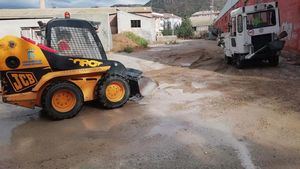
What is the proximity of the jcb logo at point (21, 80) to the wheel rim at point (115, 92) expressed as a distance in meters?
1.78

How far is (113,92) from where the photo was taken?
876 cm

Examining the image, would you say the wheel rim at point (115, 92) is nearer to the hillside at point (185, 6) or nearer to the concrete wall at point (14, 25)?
the concrete wall at point (14, 25)

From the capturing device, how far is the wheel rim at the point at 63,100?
7.91 m

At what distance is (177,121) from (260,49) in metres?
7.61

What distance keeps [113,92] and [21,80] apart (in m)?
2.20

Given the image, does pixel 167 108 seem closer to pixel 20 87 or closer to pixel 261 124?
pixel 261 124

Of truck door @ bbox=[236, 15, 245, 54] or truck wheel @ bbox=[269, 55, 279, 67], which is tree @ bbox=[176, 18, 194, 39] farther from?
truck door @ bbox=[236, 15, 245, 54]

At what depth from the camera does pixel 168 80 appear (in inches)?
520

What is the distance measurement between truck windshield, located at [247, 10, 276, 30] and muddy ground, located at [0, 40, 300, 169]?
349cm

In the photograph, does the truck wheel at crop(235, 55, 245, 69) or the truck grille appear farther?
the truck wheel at crop(235, 55, 245, 69)

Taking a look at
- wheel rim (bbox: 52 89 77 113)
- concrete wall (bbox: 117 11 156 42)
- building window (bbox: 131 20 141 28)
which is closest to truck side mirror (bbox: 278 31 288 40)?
wheel rim (bbox: 52 89 77 113)

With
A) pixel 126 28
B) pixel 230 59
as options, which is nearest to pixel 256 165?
pixel 230 59

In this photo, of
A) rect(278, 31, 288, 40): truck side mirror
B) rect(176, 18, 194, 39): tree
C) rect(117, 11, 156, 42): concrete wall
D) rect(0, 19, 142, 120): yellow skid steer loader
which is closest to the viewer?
rect(0, 19, 142, 120): yellow skid steer loader

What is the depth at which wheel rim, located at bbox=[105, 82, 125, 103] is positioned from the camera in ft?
28.4
